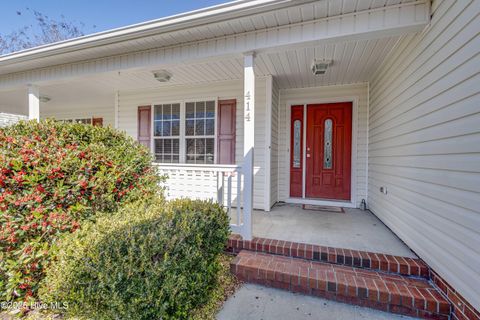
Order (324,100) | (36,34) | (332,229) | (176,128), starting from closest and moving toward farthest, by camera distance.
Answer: (332,229)
(324,100)
(176,128)
(36,34)

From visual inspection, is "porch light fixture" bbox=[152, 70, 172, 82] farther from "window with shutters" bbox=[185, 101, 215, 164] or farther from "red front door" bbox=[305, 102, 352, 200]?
"red front door" bbox=[305, 102, 352, 200]

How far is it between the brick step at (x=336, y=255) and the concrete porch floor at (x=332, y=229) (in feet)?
0.45

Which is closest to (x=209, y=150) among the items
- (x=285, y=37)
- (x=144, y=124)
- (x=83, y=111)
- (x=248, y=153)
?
(x=144, y=124)

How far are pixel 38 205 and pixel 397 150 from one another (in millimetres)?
3971

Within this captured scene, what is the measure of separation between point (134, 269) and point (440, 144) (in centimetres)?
265

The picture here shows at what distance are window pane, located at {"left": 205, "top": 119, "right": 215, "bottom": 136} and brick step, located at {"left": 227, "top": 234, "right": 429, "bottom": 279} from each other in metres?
2.58

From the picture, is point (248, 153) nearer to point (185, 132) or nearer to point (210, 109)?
point (210, 109)

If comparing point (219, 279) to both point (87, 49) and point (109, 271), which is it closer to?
point (109, 271)

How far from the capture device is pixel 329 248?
98.7 inches

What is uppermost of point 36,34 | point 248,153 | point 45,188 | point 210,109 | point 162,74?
point 36,34

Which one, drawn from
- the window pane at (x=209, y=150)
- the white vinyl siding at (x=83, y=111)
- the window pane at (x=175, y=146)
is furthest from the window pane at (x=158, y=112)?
the white vinyl siding at (x=83, y=111)

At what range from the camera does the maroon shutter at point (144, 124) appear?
5379 mm

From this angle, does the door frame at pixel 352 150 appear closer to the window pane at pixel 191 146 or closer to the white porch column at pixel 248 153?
the window pane at pixel 191 146

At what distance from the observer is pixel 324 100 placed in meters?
4.57
